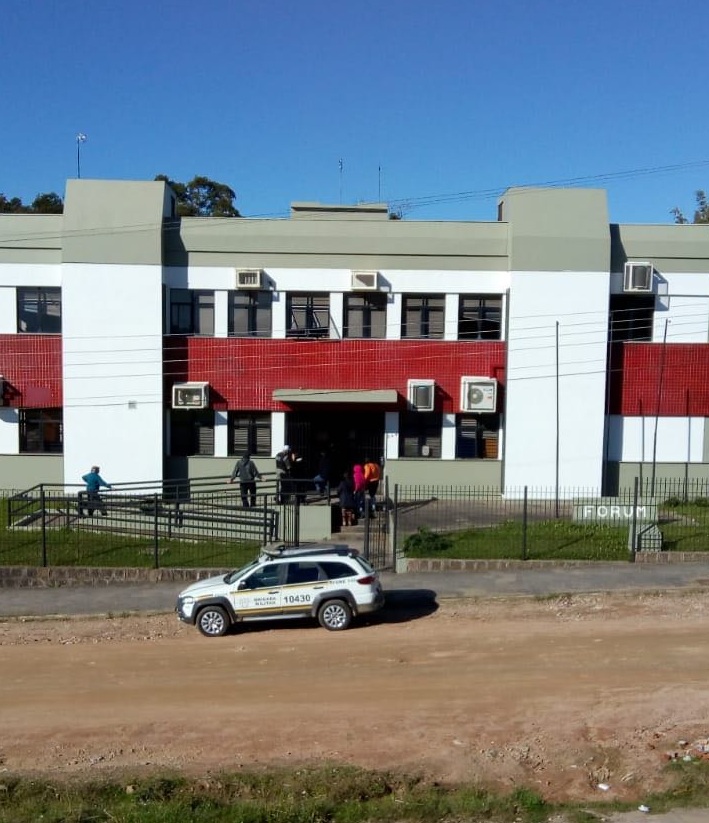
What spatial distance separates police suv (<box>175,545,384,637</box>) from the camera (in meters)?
14.5

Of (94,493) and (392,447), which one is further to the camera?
(392,447)


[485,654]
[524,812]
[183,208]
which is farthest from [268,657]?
[183,208]

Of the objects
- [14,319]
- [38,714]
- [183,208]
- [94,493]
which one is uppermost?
[183,208]

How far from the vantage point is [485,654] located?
42.4ft

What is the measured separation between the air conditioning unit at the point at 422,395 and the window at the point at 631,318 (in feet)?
18.6

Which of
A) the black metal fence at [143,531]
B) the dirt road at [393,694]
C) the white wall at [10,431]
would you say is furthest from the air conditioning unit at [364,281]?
the dirt road at [393,694]

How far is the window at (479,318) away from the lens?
25359mm

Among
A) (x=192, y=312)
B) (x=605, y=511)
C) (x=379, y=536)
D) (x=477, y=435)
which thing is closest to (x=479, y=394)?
(x=477, y=435)

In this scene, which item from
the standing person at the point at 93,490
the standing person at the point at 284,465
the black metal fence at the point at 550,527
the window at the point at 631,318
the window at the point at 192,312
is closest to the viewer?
the black metal fence at the point at 550,527

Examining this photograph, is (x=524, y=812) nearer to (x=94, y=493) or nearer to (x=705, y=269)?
(x=94, y=493)

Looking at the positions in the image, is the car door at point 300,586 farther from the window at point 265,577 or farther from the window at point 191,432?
the window at point 191,432

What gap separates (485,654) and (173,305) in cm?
1608

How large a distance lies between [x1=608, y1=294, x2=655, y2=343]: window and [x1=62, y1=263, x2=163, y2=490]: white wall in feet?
44.6

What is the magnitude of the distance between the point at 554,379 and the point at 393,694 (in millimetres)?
15404
